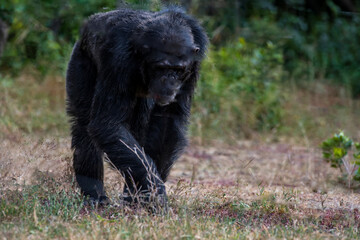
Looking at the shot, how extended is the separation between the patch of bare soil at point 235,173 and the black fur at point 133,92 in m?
0.24

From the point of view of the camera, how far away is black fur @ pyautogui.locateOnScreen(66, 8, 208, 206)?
4285mm

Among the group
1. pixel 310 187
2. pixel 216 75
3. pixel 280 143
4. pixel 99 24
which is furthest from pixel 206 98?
pixel 99 24

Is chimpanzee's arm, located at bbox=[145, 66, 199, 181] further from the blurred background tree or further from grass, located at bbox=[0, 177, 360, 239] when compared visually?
the blurred background tree

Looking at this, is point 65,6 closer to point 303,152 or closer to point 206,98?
point 206,98

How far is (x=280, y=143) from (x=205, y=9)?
3.62 metres

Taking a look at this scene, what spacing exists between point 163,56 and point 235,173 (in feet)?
8.83

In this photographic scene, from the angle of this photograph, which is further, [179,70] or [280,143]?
[280,143]

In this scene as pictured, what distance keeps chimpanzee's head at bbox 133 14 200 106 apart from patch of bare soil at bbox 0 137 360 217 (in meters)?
0.77

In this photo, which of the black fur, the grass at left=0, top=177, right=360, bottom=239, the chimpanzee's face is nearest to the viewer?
the grass at left=0, top=177, right=360, bottom=239

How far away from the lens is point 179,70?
177 inches

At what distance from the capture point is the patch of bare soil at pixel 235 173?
4.43m

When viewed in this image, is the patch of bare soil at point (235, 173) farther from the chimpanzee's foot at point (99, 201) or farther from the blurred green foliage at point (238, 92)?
the blurred green foliage at point (238, 92)

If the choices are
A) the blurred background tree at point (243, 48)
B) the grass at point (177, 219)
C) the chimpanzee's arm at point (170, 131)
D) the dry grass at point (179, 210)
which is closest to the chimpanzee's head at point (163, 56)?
the chimpanzee's arm at point (170, 131)

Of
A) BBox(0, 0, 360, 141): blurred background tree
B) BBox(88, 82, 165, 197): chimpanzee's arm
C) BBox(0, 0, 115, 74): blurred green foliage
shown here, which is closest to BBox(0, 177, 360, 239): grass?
BBox(88, 82, 165, 197): chimpanzee's arm
